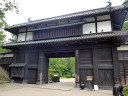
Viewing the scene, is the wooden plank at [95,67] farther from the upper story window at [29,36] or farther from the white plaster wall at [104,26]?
the upper story window at [29,36]

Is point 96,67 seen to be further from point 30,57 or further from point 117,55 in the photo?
point 30,57

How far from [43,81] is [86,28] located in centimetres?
948

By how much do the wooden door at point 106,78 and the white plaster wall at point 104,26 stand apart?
487cm

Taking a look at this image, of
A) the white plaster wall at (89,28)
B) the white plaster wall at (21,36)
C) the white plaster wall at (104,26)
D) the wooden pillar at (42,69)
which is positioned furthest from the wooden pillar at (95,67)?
the white plaster wall at (21,36)

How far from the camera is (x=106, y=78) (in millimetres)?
11602

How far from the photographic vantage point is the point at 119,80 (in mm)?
11078

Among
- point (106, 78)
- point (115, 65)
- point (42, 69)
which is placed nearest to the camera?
point (115, 65)

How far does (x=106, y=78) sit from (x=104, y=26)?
20.3 feet

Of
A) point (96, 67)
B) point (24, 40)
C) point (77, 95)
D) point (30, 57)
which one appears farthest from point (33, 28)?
point (77, 95)

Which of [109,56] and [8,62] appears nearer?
[109,56]

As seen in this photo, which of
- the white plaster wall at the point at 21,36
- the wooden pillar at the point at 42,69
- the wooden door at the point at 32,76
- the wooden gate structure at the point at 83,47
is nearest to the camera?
the wooden gate structure at the point at 83,47

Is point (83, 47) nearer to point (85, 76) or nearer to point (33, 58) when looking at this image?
point (85, 76)

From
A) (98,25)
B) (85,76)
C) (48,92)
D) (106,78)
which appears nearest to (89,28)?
(98,25)

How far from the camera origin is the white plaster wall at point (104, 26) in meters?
12.7
